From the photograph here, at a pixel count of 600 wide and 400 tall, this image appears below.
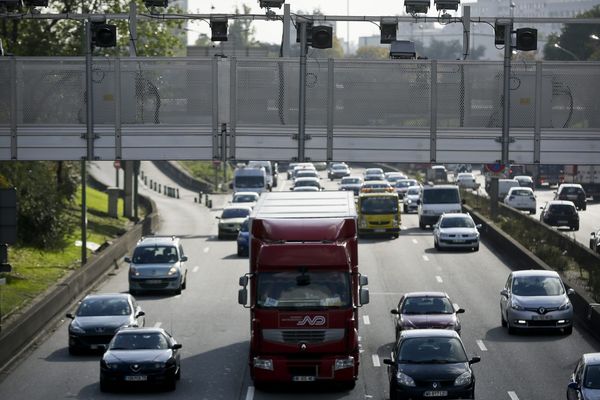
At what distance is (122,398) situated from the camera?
29.8m

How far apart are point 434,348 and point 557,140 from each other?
4875 mm

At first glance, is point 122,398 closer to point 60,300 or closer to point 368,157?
point 368,157

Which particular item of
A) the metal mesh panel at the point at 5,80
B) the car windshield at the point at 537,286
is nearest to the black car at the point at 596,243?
the car windshield at the point at 537,286

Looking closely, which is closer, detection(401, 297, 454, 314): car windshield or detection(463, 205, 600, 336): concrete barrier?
detection(401, 297, 454, 314): car windshield

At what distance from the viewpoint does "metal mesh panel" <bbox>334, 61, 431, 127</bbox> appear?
93.9 ft


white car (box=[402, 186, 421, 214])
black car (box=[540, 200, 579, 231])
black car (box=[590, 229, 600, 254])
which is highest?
black car (box=[590, 229, 600, 254])

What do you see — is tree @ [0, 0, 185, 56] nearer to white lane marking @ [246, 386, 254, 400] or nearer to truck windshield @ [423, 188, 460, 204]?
truck windshield @ [423, 188, 460, 204]

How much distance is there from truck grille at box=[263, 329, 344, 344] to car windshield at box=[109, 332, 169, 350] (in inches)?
128

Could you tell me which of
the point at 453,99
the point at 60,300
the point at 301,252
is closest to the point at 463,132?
the point at 453,99

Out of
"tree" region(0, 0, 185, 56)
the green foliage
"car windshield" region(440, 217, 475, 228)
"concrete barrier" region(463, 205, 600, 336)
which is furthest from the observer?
"tree" region(0, 0, 185, 56)

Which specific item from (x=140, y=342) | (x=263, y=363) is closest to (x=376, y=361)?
(x=263, y=363)

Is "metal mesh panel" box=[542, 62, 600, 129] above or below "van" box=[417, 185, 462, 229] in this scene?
above

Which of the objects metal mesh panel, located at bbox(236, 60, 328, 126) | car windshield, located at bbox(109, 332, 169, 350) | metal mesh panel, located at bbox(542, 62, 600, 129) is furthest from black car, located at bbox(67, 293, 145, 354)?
metal mesh panel, located at bbox(542, 62, 600, 129)

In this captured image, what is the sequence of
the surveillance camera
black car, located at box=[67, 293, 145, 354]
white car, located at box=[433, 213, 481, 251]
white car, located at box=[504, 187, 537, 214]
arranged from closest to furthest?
the surveillance camera → black car, located at box=[67, 293, 145, 354] → white car, located at box=[433, 213, 481, 251] → white car, located at box=[504, 187, 537, 214]
